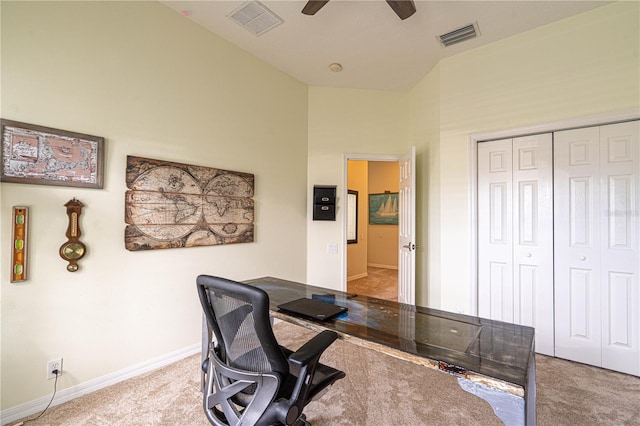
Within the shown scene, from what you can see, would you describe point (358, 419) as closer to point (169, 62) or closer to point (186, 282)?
point (186, 282)

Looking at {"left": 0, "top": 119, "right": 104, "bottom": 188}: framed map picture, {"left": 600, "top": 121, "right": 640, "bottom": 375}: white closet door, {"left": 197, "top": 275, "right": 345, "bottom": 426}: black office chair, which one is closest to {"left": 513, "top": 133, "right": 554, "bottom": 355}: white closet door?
{"left": 600, "top": 121, "right": 640, "bottom": 375}: white closet door

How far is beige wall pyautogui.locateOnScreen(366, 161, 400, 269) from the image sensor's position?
7160 millimetres

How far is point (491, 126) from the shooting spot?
291cm

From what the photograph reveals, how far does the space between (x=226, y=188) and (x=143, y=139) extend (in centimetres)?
82

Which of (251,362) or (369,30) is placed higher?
(369,30)

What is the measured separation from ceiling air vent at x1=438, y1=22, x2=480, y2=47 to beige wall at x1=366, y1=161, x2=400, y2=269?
4.19 meters

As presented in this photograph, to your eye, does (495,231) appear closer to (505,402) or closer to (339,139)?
(339,139)

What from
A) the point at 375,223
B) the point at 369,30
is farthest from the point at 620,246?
the point at 375,223

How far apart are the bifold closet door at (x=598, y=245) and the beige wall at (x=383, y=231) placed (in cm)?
453

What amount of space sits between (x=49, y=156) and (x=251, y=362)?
6.18 ft

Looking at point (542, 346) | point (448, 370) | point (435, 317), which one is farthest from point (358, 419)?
point (542, 346)

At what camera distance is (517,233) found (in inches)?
110

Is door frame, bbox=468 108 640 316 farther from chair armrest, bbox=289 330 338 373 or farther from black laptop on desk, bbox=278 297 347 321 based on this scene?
chair armrest, bbox=289 330 338 373

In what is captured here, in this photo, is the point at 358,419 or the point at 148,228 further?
the point at 148,228
